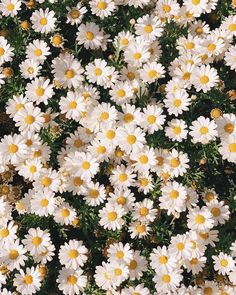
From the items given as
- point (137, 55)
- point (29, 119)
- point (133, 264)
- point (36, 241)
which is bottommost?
point (133, 264)

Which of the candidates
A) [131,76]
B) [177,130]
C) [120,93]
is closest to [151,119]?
[177,130]

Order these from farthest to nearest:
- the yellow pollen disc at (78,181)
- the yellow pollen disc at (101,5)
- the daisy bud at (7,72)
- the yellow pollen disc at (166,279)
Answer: the yellow pollen disc at (101,5), the daisy bud at (7,72), the yellow pollen disc at (78,181), the yellow pollen disc at (166,279)

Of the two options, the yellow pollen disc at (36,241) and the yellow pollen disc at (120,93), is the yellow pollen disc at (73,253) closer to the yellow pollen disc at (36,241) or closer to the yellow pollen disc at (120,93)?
the yellow pollen disc at (36,241)

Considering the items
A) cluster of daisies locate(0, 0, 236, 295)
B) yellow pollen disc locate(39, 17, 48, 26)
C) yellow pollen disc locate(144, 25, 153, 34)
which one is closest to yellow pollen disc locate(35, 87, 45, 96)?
cluster of daisies locate(0, 0, 236, 295)

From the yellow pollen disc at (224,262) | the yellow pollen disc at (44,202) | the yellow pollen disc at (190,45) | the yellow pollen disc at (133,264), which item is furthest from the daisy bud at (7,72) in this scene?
the yellow pollen disc at (224,262)

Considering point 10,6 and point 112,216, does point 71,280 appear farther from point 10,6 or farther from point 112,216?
point 10,6

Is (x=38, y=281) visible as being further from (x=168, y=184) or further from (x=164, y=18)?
(x=164, y=18)

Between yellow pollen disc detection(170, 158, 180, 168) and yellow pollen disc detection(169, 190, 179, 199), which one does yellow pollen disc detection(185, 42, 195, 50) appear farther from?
yellow pollen disc detection(169, 190, 179, 199)

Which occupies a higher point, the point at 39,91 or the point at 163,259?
the point at 39,91
